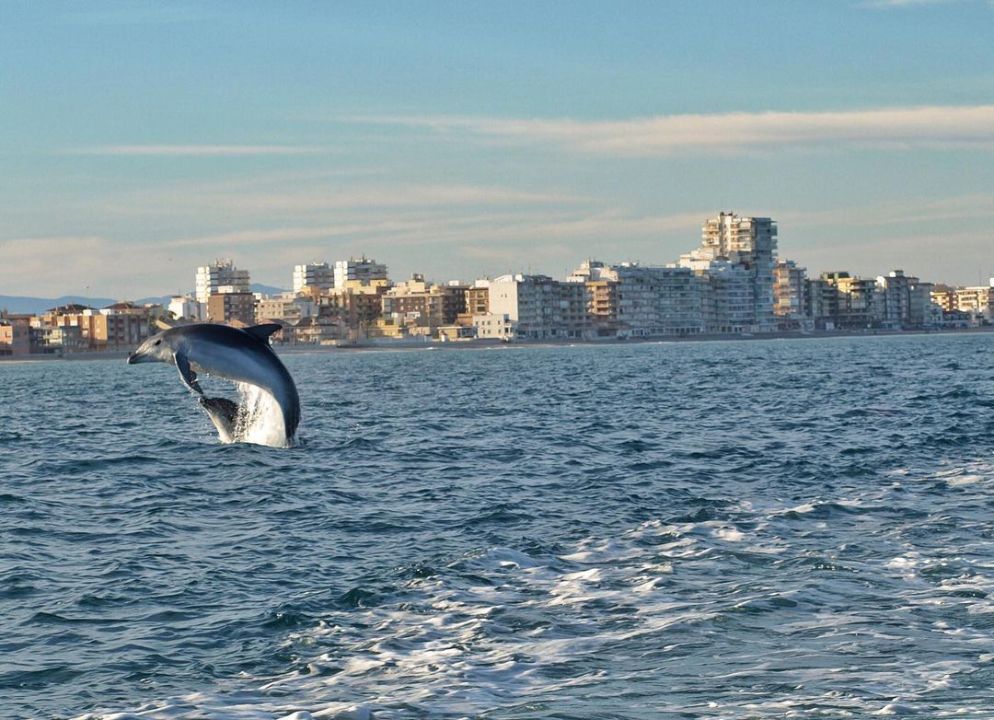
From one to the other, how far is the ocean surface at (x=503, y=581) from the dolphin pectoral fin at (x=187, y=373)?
82.9 inches

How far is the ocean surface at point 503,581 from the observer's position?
14.9 meters

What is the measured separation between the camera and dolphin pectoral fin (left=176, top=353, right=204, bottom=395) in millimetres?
34266

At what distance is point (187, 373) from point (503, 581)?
1583 centimetres

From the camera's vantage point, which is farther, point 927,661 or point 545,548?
point 545,548

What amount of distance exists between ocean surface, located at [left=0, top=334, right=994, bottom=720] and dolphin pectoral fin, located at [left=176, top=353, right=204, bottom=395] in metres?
2.11

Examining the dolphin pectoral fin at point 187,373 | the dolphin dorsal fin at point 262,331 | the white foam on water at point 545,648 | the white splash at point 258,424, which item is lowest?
the white foam on water at point 545,648

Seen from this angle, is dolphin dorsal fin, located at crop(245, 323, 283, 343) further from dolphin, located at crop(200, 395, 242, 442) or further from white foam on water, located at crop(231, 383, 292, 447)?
dolphin, located at crop(200, 395, 242, 442)

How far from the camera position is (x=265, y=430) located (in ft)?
138

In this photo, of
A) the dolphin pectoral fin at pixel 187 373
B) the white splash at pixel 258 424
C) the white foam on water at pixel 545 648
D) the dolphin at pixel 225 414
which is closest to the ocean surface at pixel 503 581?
the white foam on water at pixel 545 648

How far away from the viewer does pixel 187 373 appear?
113 ft

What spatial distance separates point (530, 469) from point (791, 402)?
1273 inches

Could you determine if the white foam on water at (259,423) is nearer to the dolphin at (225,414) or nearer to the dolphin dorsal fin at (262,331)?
the dolphin at (225,414)

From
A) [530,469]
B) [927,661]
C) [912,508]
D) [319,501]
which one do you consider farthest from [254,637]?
[530,469]

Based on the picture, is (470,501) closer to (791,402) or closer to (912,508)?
(912,508)
